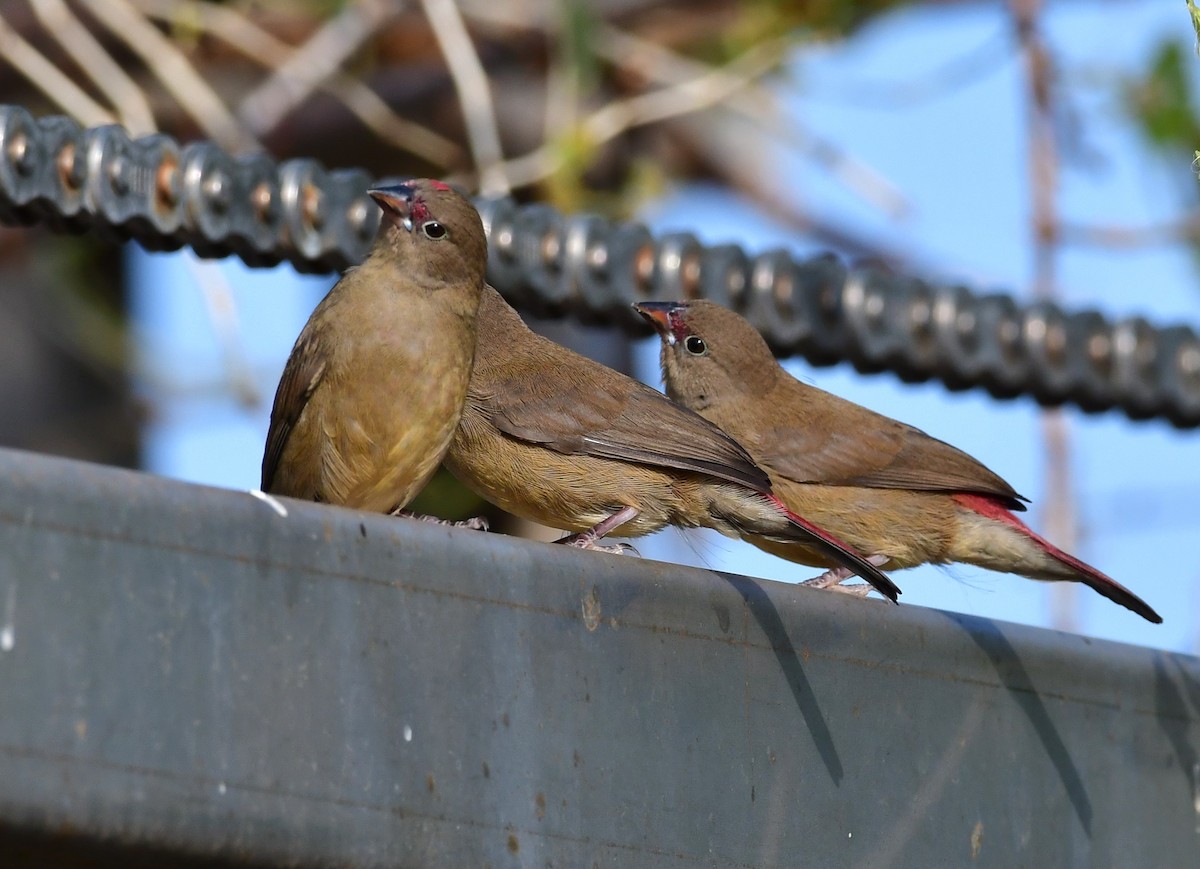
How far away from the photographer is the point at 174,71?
18.5ft

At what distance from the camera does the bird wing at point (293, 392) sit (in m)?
3.33

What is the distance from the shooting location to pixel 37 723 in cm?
164

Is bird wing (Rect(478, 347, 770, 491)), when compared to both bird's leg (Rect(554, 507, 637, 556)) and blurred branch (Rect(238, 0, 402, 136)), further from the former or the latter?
blurred branch (Rect(238, 0, 402, 136))

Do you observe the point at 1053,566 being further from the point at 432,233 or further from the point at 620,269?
the point at 432,233

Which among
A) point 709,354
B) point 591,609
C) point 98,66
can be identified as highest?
point 98,66

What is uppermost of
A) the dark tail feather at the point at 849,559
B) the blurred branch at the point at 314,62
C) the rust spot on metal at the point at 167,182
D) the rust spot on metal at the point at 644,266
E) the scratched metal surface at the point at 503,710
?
the blurred branch at the point at 314,62

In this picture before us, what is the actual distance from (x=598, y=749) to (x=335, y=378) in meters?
1.31

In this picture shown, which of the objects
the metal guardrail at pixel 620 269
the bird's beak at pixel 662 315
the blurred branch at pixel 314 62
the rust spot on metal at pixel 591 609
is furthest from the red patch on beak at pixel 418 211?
the blurred branch at pixel 314 62

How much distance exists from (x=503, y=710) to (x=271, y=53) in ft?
14.0

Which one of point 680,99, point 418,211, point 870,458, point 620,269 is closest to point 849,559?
point 418,211

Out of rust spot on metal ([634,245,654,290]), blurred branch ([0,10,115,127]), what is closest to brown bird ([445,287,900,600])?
rust spot on metal ([634,245,654,290])

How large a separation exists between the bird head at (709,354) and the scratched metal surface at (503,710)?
1.83 metres

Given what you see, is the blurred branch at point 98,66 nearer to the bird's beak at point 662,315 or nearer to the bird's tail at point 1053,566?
the bird's beak at point 662,315

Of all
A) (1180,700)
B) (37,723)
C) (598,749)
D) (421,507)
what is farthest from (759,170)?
(37,723)
